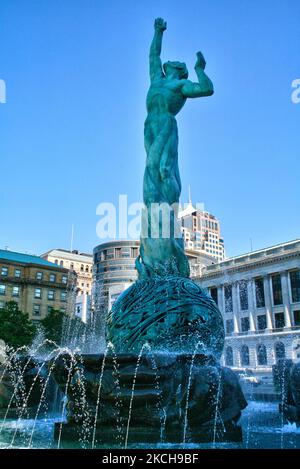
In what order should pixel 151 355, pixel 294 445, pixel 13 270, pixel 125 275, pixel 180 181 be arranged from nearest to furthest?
pixel 294 445, pixel 151 355, pixel 180 181, pixel 13 270, pixel 125 275

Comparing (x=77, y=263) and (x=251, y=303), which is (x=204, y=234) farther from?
(x=251, y=303)

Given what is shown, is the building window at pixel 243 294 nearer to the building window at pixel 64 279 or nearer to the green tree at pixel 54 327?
the building window at pixel 64 279

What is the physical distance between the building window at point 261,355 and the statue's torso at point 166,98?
53727 millimetres

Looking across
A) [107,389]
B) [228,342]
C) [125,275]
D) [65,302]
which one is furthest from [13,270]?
[107,389]

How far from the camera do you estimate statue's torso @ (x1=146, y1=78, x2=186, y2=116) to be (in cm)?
1555

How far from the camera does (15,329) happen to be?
140ft

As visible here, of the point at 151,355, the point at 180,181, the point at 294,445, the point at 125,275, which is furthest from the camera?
the point at 125,275

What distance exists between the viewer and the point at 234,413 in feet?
30.7

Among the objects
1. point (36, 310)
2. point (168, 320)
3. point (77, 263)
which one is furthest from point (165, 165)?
point (77, 263)

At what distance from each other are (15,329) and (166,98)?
107 feet

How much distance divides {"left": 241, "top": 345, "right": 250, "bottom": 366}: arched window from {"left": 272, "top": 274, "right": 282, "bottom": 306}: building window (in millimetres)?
7715

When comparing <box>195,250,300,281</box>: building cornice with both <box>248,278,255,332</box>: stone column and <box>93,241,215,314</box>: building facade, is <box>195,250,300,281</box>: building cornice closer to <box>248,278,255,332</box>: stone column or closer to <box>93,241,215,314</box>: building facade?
<box>248,278,255,332</box>: stone column
